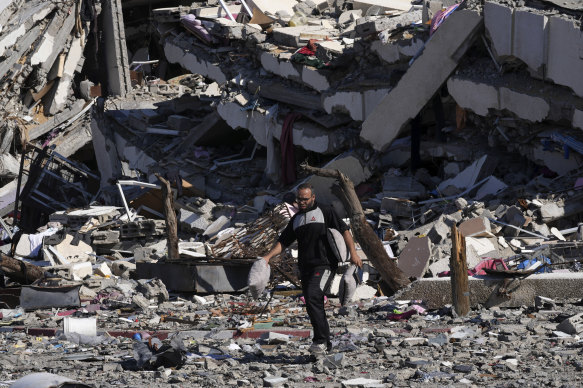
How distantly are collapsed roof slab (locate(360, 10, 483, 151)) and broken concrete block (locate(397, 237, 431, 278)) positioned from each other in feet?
10.6

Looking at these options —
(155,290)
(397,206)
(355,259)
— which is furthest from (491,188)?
(355,259)

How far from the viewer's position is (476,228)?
12.7 meters

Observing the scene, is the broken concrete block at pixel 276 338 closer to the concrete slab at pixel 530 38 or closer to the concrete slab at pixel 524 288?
the concrete slab at pixel 524 288

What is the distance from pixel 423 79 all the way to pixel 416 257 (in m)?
3.67

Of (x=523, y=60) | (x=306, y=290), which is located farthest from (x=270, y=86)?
(x=306, y=290)

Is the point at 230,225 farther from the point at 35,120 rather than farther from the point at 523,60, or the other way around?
the point at 35,120

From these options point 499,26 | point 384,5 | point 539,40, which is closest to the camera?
point 539,40

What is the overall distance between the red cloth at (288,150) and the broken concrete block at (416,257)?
17.7 feet

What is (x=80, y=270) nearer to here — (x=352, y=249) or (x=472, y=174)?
(x=472, y=174)

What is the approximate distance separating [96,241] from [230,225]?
88.2 inches

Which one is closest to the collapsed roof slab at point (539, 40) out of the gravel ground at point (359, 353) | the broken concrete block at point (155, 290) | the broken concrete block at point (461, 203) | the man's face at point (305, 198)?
the broken concrete block at point (461, 203)

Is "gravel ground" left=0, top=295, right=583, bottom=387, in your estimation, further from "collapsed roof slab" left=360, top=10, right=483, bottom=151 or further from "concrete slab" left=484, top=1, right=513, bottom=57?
"collapsed roof slab" left=360, top=10, right=483, bottom=151

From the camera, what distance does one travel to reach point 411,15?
17406 mm

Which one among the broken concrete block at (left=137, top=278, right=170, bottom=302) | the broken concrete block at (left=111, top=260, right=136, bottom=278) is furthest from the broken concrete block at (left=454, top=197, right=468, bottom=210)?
the broken concrete block at (left=111, top=260, right=136, bottom=278)
